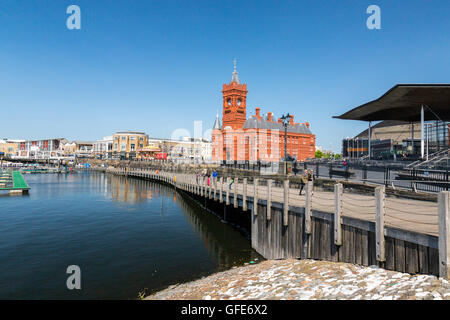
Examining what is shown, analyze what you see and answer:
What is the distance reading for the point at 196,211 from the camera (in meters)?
27.2

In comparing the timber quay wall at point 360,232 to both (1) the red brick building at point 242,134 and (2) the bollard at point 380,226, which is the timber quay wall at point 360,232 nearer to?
(2) the bollard at point 380,226

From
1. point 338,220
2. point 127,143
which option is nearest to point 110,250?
point 338,220

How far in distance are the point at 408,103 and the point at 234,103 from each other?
5969 centimetres

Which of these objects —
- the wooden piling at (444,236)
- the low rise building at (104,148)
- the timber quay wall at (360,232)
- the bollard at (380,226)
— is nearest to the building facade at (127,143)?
the low rise building at (104,148)

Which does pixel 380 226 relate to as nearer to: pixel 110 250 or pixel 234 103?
pixel 110 250

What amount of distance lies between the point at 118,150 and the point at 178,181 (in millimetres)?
118600

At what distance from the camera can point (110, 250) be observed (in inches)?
616

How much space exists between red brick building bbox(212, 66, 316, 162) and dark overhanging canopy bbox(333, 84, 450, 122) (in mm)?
44428

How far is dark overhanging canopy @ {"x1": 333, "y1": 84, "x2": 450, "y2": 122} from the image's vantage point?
2183 centimetres

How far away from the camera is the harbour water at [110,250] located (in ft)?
36.9

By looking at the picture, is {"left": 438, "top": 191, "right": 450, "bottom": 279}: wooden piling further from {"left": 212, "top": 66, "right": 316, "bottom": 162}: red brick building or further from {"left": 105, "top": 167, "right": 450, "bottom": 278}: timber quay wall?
{"left": 212, "top": 66, "right": 316, "bottom": 162}: red brick building

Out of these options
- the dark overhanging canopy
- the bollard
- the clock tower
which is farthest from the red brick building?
the bollard
